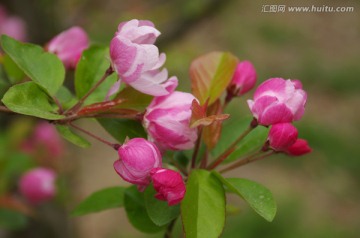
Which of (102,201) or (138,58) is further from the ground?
(138,58)

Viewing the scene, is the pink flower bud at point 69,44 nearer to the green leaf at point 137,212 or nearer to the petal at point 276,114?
the green leaf at point 137,212

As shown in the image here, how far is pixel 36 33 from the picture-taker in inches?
80.0

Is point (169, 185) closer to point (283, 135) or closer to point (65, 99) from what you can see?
point (283, 135)

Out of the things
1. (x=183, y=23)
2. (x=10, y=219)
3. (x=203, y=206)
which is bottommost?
(x=10, y=219)

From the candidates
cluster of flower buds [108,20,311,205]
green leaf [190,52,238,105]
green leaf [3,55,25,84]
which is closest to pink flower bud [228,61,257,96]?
green leaf [190,52,238,105]

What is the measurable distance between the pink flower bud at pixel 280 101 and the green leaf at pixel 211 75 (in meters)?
0.11

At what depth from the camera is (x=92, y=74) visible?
35.2 inches

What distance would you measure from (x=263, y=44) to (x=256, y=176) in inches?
71.4

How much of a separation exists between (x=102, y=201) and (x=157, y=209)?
22cm

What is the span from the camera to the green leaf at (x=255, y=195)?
0.72 meters

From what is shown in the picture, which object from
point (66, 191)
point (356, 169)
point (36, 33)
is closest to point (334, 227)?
point (356, 169)

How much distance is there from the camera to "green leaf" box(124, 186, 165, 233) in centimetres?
88

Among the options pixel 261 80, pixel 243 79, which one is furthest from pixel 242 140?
pixel 261 80

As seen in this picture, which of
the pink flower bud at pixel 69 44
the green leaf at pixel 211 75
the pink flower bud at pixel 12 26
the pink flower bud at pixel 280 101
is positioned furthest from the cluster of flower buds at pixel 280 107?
the pink flower bud at pixel 12 26
